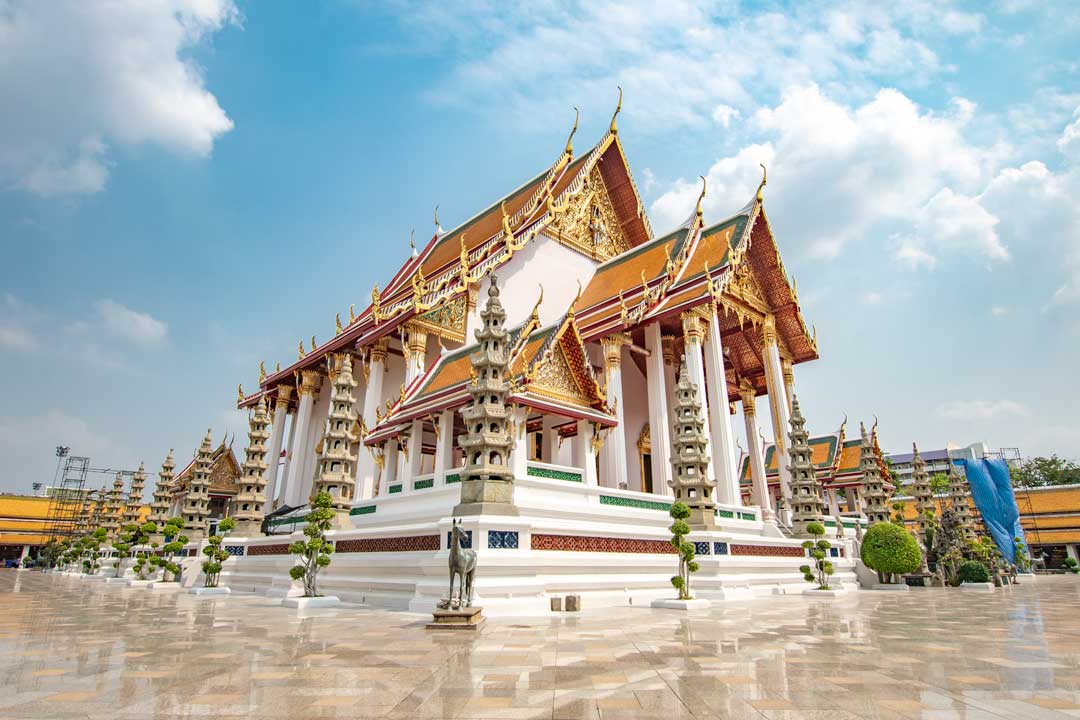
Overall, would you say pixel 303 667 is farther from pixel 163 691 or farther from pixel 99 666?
pixel 99 666

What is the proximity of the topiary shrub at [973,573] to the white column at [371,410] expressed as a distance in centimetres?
1595

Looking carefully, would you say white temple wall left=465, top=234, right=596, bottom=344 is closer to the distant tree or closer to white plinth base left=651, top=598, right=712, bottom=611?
white plinth base left=651, top=598, right=712, bottom=611

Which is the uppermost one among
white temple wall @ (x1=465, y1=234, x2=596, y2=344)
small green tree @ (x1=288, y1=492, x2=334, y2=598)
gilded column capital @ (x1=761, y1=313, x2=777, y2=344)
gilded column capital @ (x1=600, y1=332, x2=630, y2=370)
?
white temple wall @ (x1=465, y1=234, x2=596, y2=344)

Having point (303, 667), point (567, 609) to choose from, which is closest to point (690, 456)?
point (567, 609)

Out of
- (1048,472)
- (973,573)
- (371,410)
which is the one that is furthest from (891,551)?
(1048,472)

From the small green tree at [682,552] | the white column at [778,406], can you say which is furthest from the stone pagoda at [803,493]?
the small green tree at [682,552]

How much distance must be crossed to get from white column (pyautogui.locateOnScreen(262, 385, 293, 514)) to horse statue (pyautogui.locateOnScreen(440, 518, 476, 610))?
17.7m

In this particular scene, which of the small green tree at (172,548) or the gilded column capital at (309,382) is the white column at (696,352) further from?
the gilded column capital at (309,382)

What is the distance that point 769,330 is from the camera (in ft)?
64.7

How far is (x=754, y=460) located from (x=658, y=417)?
347cm

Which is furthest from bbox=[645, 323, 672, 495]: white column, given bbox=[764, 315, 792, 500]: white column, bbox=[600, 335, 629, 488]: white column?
bbox=[764, 315, 792, 500]: white column

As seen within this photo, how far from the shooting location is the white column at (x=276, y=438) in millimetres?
23125

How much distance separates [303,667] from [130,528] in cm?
1961

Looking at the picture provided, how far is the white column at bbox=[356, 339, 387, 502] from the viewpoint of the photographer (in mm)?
16734
